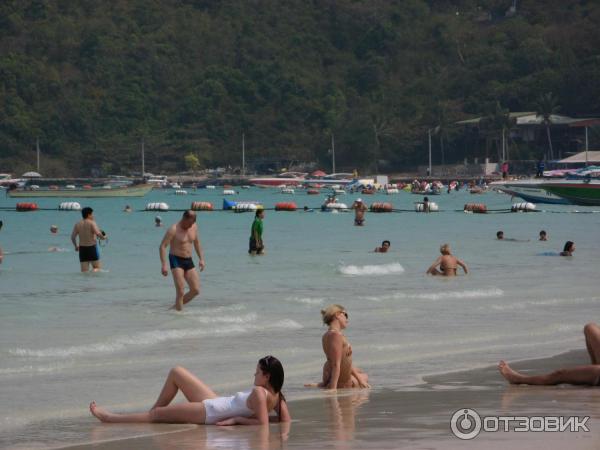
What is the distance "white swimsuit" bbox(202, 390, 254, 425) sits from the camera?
10.3 m

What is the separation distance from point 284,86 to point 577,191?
104m

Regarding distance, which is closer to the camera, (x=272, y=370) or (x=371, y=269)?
(x=272, y=370)

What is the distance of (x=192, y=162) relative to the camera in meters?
161

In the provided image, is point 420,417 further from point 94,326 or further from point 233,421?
point 94,326

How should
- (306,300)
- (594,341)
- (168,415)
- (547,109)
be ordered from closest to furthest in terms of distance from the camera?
(168,415), (594,341), (306,300), (547,109)

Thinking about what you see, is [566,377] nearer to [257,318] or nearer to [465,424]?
[465,424]

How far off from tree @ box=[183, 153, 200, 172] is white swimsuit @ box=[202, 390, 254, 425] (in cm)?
15129

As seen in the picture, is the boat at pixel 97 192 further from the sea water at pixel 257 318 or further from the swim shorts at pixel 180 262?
the swim shorts at pixel 180 262

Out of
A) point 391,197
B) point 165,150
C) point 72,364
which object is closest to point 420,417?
point 72,364

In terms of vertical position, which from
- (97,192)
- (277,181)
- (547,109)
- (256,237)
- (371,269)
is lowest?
(371,269)

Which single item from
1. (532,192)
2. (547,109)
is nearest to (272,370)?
(532,192)

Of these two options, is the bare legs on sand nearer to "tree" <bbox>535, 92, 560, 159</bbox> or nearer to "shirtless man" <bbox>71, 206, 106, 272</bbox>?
"shirtless man" <bbox>71, 206, 106, 272</bbox>

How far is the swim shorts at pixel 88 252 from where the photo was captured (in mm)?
23984

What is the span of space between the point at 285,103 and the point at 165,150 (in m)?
17.2
